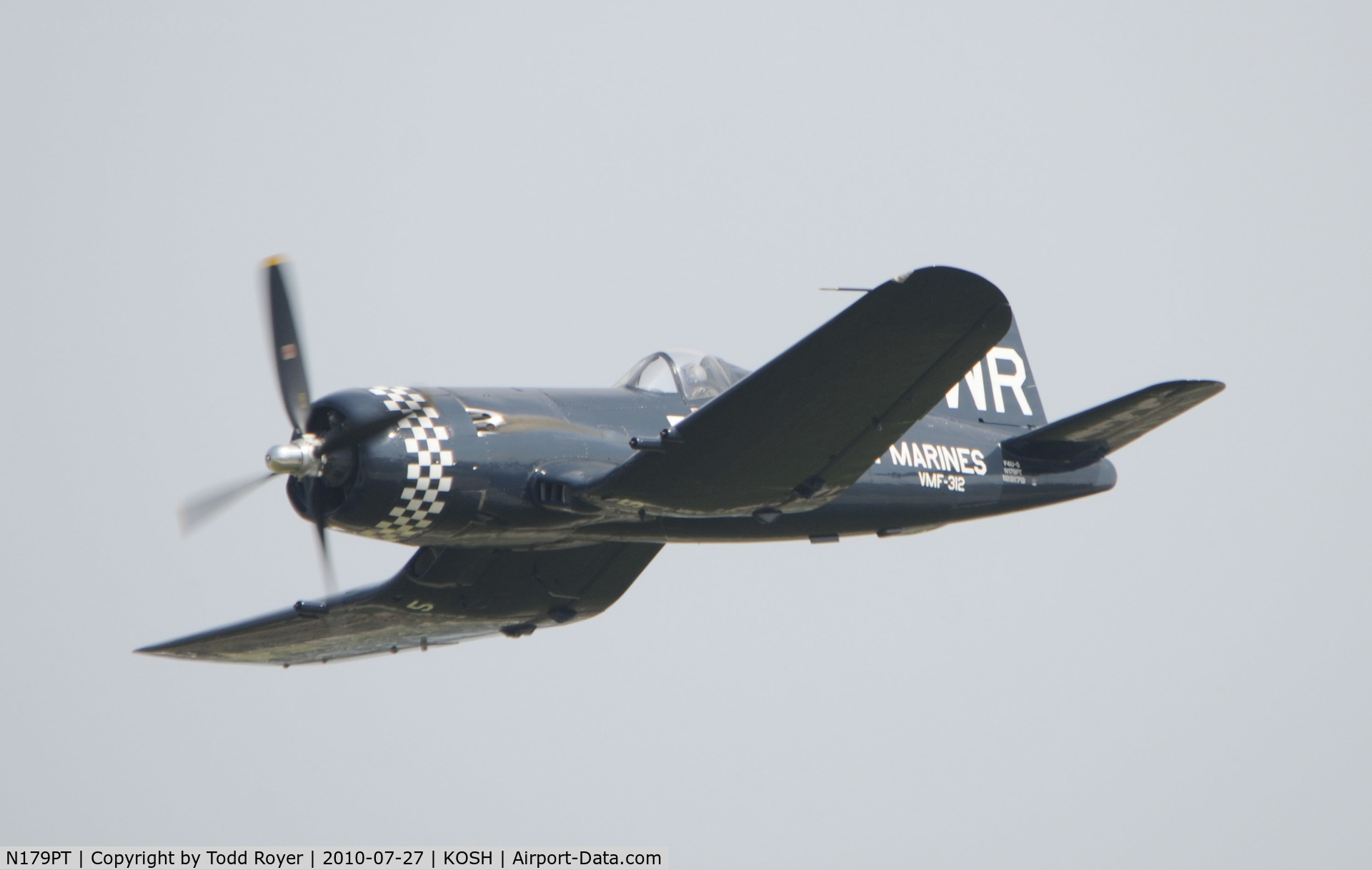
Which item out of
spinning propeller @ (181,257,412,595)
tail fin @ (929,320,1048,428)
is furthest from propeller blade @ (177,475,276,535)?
tail fin @ (929,320,1048,428)

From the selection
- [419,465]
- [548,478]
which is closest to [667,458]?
[548,478]

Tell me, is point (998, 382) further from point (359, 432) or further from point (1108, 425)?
point (359, 432)

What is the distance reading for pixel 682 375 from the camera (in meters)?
14.5

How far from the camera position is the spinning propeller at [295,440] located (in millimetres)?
12742

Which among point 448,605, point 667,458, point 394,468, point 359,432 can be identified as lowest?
point 448,605

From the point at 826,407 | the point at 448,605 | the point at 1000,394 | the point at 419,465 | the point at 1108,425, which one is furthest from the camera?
the point at 1000,394

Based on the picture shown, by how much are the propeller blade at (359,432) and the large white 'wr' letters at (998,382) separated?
6.00 m

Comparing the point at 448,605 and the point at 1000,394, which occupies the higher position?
the point at 1000,394

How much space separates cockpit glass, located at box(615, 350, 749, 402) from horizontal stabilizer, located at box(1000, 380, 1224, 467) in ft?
10.3

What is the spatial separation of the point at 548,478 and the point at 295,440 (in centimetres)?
197

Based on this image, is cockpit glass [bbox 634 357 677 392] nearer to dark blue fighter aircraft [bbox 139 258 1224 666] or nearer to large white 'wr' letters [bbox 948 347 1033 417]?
dark blue fighter aircraft [bbox 139 258 1224 666]

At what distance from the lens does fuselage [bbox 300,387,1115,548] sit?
1296 centimetres

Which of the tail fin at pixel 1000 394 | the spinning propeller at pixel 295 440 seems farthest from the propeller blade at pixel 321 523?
the tail fin at pixel 1000 394

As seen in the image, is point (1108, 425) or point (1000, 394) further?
point (1000, 394)
